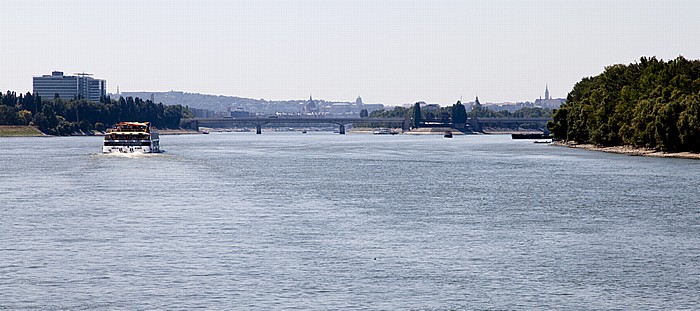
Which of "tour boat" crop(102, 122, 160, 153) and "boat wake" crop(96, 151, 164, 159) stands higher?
"tour boat" crop(102, 122, 160, 153)

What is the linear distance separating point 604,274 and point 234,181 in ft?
194

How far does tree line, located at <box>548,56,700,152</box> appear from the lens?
135 meters

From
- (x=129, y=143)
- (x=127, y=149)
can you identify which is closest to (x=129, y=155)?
(x=127, y=149)

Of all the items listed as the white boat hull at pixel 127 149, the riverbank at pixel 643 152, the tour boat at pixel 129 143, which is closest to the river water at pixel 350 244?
the riverbank at pixel 643 152

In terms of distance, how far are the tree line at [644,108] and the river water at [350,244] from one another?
140 ft

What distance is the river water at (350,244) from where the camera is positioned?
121 feet

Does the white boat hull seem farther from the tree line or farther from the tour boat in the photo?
the tree line

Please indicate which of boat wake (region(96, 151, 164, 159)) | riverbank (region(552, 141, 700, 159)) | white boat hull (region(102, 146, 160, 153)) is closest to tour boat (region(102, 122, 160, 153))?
white boat hull (region(102, 146, 160, 153))

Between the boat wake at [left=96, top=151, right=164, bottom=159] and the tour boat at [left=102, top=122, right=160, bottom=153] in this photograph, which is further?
the tour boat at [left=102, top=122, right=160, bottom=153]

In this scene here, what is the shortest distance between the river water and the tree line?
4264 centimetres

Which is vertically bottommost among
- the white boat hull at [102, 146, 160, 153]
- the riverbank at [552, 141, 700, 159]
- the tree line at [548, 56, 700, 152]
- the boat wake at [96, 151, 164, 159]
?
the boat wake at [96, 151, 164, 159]

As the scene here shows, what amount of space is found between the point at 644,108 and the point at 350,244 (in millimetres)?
102424

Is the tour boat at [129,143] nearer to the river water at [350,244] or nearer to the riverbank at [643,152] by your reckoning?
the riverbank at [643,152]

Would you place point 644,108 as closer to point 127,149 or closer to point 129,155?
point 129,155
